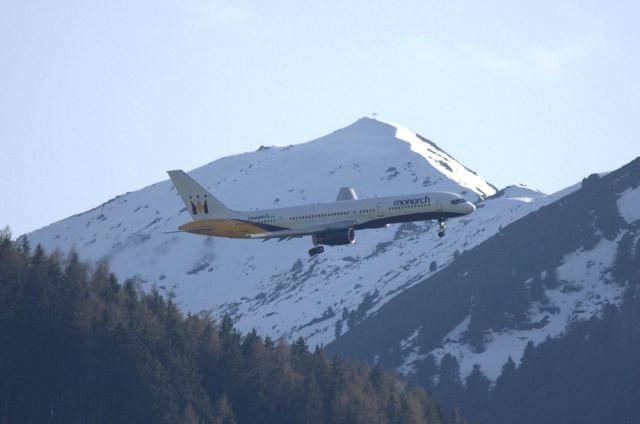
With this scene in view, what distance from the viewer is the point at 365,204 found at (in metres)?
163

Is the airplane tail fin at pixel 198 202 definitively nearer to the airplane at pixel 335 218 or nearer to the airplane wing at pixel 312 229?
the airplane at pixel 335 218

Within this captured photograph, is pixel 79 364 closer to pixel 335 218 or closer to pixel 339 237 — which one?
pixel 335 218

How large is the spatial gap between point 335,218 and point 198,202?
77.0 ft

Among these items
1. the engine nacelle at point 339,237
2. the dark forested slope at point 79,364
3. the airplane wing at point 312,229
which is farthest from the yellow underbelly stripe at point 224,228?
the dark forested slope at point 79,364

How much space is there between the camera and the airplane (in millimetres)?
161625

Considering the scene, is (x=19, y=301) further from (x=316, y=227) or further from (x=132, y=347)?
(x=316, y=227)

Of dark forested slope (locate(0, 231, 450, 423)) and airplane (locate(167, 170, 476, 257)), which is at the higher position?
airplane (locate(167, 170, 476, 257))

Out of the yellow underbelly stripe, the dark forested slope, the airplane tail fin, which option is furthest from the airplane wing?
the dark forested slope

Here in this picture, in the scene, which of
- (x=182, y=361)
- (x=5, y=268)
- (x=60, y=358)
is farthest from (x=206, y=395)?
(x=5, y=268)

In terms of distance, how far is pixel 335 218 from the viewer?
163875 mm

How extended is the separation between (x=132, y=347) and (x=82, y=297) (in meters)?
14.3

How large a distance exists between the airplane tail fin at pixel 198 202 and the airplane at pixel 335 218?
3.41m

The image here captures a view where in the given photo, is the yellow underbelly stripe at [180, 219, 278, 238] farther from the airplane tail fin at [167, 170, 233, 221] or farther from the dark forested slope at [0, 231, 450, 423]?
the dark forested slope at [0, 231, 450, 423]

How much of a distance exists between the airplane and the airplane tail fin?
3410 millimetres
